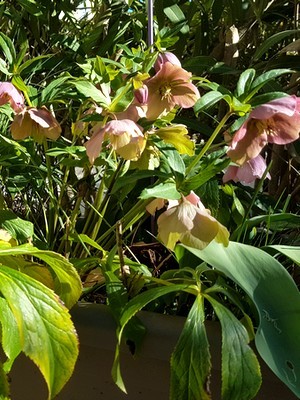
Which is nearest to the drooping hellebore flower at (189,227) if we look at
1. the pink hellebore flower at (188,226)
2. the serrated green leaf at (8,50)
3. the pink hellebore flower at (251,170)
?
the pink hellebore flower at (188,226)

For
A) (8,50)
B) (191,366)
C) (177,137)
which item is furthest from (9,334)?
(8,50)

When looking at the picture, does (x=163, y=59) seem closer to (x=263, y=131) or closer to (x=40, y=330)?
(x=263, y=131)

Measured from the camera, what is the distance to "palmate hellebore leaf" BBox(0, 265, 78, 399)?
1.54 feet

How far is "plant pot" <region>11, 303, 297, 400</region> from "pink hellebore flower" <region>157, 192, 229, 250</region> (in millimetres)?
96

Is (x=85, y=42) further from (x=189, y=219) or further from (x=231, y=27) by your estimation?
(x=189, y=219)

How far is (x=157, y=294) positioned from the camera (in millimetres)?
550

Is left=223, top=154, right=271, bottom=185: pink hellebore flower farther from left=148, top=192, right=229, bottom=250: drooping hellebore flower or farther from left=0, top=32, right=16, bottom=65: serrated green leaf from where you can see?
left=0, top=32, right=16, bottom=65: serrated green leaf

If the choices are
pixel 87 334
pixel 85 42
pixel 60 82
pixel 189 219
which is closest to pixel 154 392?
pixel 87 334

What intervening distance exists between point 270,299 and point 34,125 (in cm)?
33

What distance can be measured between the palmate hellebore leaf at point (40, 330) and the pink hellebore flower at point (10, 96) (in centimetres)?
25

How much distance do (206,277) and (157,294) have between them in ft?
0.40

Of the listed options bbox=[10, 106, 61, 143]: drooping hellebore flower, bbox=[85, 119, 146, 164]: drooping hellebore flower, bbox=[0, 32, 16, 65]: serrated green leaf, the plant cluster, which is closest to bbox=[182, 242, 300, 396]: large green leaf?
the plant cluster

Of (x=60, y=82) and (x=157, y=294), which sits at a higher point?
(x=60, y=82)

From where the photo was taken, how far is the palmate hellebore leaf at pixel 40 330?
1.54 ft
